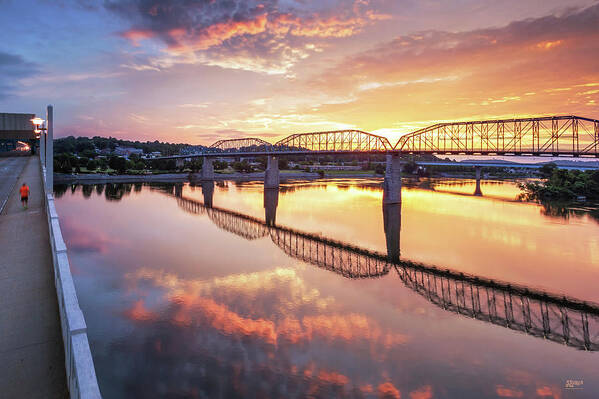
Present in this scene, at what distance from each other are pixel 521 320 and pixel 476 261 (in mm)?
9643

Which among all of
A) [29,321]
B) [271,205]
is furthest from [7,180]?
[271,205]

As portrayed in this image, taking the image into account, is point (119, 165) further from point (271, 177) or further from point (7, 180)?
point (7, 180)

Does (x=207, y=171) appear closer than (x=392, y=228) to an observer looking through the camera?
No

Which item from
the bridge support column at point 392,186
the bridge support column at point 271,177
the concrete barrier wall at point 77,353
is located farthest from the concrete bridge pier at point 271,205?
the concrete barrier wall at point 77,353

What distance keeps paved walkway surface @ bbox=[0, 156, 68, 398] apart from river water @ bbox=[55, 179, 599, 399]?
11.2 ft

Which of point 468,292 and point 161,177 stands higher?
point 161,177

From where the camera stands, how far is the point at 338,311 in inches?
643

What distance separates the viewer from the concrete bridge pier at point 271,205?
42.9m

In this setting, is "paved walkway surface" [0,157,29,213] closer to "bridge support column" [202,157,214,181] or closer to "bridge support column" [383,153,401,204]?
"bridge support column" [383,153,401,204]

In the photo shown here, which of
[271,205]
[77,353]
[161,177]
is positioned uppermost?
[161,177]

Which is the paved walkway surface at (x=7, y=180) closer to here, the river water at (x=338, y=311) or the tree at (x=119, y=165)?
the river water at (x=338, y=311)

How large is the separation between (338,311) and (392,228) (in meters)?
22.0

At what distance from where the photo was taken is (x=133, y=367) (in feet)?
36.3

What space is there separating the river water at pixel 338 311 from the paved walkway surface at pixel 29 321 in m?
3.40
